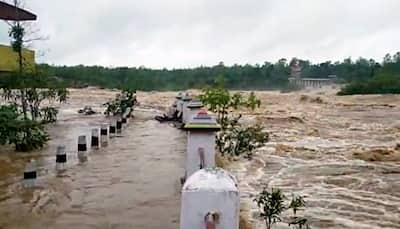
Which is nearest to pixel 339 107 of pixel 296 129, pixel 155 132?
pixel 296 129

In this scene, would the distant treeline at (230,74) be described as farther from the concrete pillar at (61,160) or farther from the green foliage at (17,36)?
the concrete pillar at (61,160)

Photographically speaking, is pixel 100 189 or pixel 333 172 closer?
pixel 100 189

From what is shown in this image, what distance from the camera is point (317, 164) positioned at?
47.0 feet

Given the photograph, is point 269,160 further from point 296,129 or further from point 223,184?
point 223,184

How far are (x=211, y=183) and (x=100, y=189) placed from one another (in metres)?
5.41

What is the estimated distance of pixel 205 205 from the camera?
11.3 feet

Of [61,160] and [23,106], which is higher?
[23,106]

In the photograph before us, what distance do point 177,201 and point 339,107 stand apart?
114 feet

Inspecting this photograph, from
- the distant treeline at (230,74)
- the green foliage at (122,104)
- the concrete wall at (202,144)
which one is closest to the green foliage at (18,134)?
the concrete wall at (202,144)

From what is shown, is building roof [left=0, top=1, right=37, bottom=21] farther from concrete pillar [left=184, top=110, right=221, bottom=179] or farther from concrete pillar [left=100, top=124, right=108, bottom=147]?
concrete pillar [left=184, top=110, right=221, bottom=179]

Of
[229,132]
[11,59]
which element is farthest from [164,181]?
[11,59]

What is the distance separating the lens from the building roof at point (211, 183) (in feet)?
11.2

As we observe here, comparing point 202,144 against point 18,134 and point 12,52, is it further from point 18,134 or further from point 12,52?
point 12,52

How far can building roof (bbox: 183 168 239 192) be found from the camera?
3.42 metres
